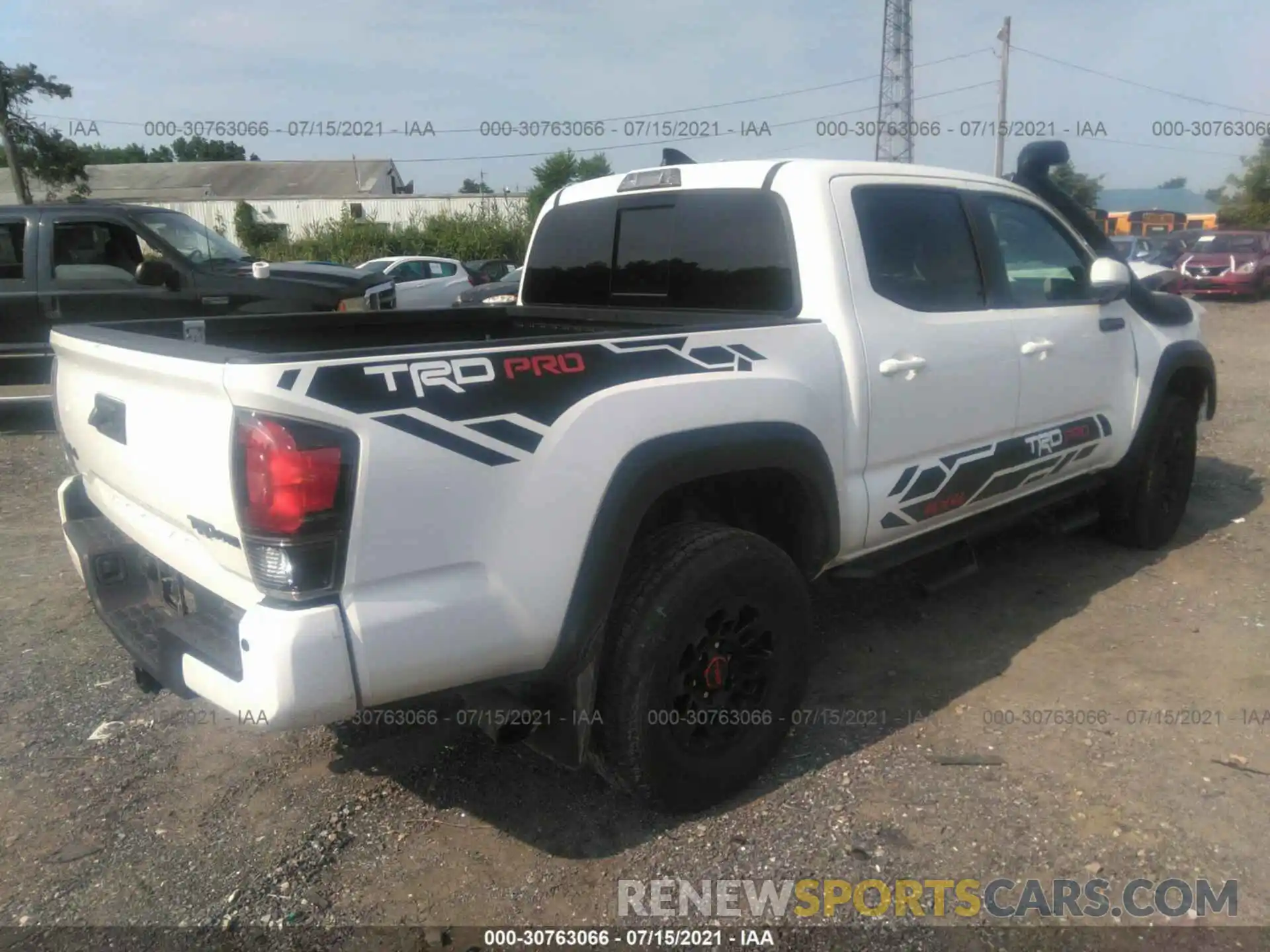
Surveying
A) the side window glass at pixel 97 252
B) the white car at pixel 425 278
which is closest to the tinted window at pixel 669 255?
the side window glass at pixel 97 252

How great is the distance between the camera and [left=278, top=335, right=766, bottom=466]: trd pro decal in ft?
7.06

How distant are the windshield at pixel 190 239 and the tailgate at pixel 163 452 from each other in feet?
19.2

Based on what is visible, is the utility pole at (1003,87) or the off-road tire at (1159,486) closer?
the off-road tire at (1159,486)

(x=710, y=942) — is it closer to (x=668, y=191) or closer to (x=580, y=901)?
(x=580, y=901)

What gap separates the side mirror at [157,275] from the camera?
8055 millimetres

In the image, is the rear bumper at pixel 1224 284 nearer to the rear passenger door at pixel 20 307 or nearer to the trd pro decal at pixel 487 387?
the rear passenger door at pixel 20 307

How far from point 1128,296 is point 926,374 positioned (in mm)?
1861

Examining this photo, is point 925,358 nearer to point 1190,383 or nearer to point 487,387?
point 487,387

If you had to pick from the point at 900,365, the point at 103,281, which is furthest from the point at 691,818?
the point at 103,281

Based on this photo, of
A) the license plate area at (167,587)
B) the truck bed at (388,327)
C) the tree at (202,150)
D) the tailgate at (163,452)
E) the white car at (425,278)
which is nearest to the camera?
the tailgate at (163,452)

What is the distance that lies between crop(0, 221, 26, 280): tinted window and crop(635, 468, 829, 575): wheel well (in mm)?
7518

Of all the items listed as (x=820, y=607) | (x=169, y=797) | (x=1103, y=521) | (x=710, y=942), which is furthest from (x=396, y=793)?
(x=1103, y=521)

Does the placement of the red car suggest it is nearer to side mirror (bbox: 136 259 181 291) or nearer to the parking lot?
the parking lot

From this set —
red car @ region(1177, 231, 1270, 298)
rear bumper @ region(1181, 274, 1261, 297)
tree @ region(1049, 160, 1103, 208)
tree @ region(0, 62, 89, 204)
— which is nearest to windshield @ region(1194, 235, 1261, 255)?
red car @ region(1177, 231, 1270, 298)
